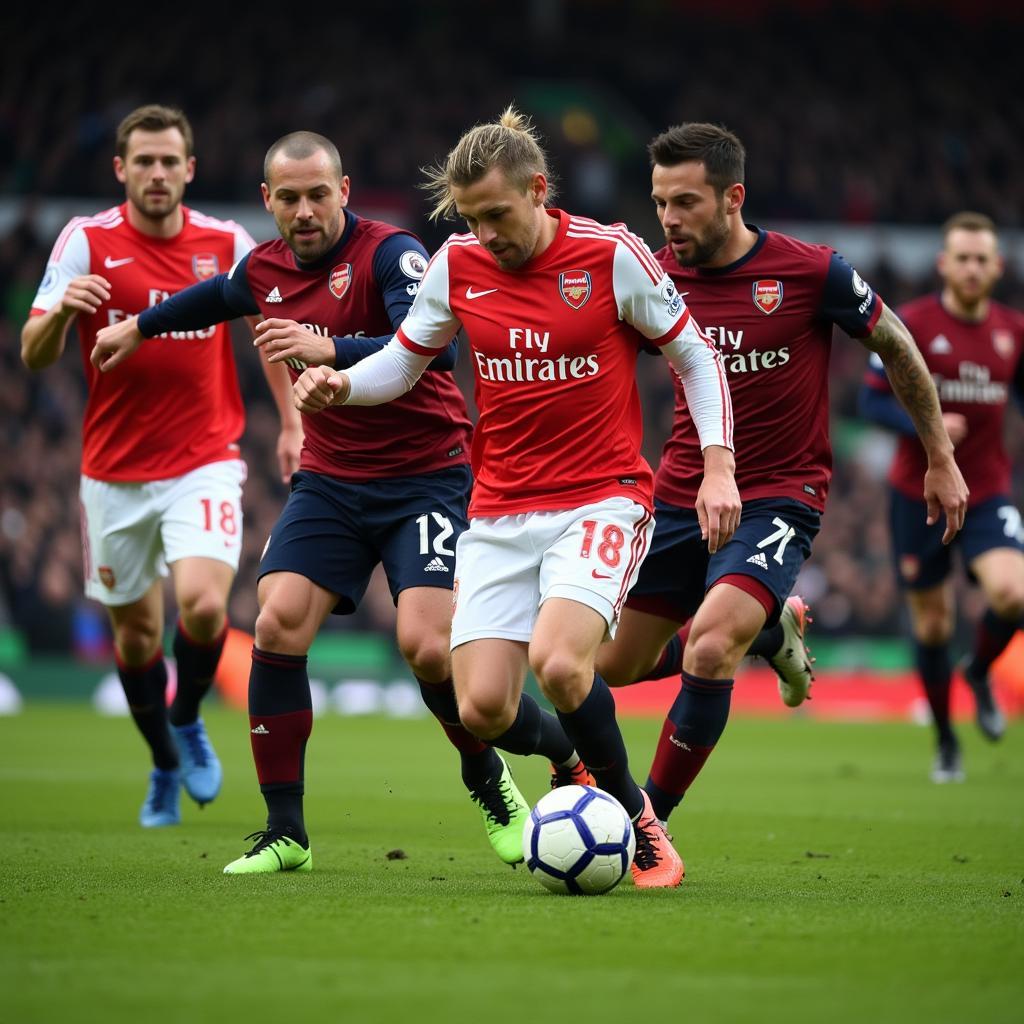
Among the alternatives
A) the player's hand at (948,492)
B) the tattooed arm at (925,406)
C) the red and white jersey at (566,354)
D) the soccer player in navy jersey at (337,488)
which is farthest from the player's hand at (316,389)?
→ the player's hand at (948,492)

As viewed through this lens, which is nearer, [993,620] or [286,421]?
[286,421]

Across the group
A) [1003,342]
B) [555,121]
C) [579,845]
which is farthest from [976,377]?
[555,121]

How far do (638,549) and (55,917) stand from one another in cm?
215

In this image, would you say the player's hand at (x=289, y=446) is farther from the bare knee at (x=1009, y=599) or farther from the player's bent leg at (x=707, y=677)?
the bare knee at (x=1009, y=599)

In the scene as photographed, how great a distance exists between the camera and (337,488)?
246 inches

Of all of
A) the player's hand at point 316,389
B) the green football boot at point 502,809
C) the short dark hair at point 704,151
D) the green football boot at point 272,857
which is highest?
the short dark hair at point 704,151

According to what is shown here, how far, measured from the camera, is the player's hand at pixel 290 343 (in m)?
5.43

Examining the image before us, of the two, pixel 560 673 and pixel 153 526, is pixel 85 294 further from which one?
pixel 560 673

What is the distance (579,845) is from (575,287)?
1790 millimetres

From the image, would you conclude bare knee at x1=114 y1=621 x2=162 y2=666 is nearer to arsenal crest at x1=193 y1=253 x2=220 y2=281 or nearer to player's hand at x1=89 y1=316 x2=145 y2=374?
arsenal crest at x1=193 y1=253 x2=220 y2=281

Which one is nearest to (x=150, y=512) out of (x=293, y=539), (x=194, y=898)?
(x=293, y=539)

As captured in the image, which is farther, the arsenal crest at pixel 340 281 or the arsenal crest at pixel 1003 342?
→ the arsenal crest at pixel 1003 342

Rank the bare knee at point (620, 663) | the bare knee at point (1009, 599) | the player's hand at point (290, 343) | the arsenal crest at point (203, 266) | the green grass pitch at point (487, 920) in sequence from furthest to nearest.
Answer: the bare knee at point (1009, 599)
the arsenal crest at point (203, 266)
the bare knee at point (620, 663)
the player's hand at point (290, 343)
the green grass pitch at point (487, 920)

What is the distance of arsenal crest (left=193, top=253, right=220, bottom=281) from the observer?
7.79 metres
